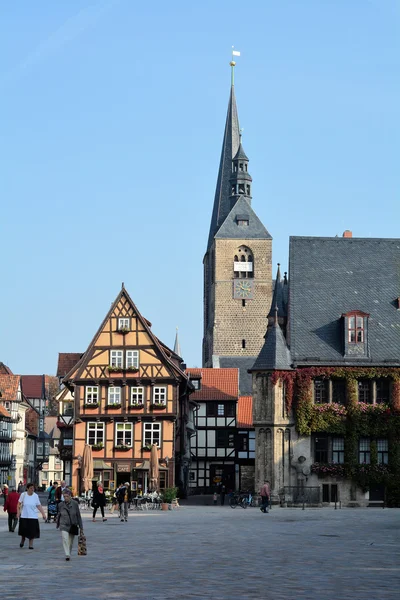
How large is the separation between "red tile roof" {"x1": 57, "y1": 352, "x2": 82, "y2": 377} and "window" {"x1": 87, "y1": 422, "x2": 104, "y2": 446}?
A: 981 centimetres

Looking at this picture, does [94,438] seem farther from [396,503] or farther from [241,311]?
[241,311]

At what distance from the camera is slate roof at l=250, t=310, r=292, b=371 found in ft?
182

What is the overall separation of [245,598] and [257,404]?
4124cm

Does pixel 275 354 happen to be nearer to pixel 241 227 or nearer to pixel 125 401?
pixel 125 401

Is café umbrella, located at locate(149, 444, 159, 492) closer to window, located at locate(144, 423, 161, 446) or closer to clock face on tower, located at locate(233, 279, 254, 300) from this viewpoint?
window, located at locate(144, 423, 161, 446)

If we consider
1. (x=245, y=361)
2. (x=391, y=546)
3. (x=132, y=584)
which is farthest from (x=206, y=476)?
(x=132, y=584)

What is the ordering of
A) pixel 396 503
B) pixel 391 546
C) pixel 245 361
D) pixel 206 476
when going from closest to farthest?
pixel 391 546, pixel 396 503, pixel 206 476, pixel 245 361

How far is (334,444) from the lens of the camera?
54938 mm

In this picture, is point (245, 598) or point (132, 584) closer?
point (245, 598)

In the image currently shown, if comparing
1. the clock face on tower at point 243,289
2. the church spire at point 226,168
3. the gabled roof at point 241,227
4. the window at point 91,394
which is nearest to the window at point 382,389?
the window at point 91,394

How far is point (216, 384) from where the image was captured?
7581 cm

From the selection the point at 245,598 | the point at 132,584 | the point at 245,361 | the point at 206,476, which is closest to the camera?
the point at 245,598

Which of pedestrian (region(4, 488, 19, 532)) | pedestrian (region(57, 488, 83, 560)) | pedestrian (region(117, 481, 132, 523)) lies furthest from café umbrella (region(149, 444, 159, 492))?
pedestrian (region(57, 488, 83, 560))

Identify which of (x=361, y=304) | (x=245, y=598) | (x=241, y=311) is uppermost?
(x=241, y=311)
